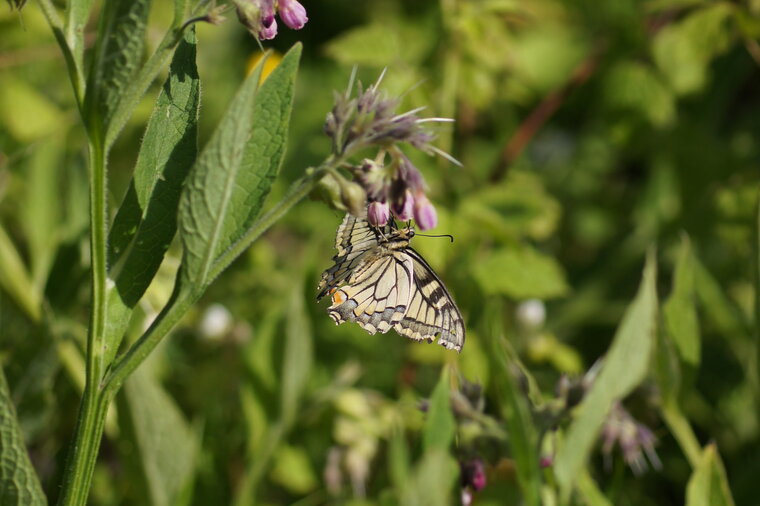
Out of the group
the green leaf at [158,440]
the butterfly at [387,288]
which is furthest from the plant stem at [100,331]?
the green leaf at [158,440]

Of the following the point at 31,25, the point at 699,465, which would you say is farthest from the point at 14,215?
the point at 699,465

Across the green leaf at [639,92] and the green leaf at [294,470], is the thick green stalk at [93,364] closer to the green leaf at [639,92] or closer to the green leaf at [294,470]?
the green leaf at [294,470]

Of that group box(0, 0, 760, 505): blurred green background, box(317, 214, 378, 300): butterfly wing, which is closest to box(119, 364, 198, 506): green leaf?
box(0, 0, 760, 505): blurred green background

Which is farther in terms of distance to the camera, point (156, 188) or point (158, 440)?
point (158, 440)

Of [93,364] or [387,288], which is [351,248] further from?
[93,364]

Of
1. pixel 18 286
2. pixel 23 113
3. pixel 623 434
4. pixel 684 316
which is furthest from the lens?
pixel 23 113

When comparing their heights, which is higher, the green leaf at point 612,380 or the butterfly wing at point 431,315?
the butterfly wing at point 431,315

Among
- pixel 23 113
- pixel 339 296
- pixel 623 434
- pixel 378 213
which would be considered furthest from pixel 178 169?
pixel 23 113
